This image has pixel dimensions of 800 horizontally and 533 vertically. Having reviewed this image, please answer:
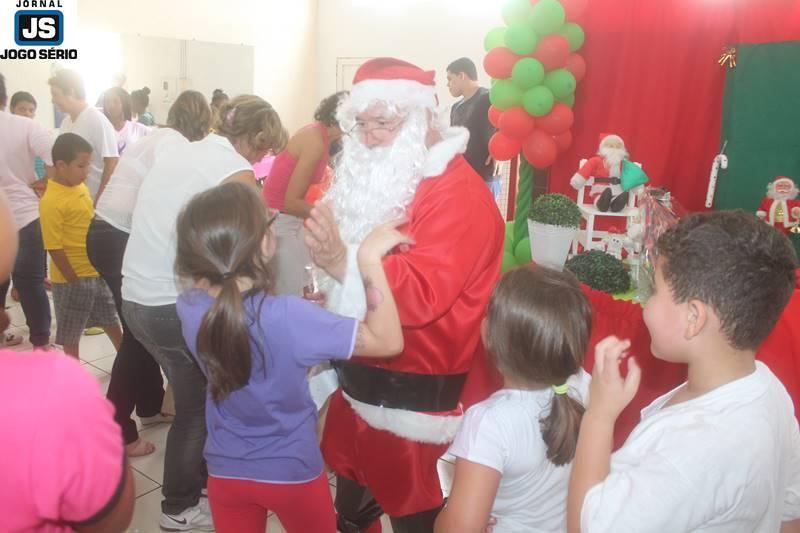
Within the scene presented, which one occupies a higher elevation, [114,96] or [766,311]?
[114,96]

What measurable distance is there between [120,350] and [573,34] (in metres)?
3.33

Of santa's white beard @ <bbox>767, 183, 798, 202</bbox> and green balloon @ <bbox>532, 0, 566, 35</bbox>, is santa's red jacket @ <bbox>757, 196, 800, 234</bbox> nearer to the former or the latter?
santa's white beard @ <bbox>767, 183, 798, 202</bbox>

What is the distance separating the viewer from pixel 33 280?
3828 millimetres

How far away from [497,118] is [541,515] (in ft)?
11.4

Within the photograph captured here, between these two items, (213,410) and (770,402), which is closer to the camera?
(770,402)

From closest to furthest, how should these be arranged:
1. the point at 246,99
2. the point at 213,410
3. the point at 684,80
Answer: the point at 213,410 → the point at 246,99 → the point at 684,80

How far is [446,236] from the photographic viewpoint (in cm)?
175

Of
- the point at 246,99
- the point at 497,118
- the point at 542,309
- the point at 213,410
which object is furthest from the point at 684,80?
the point at 213,410

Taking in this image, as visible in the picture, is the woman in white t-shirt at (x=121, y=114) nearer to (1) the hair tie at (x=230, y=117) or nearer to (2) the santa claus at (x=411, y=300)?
(1) the hair tie at (x=230, y=117)

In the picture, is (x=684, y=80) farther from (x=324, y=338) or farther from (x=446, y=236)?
(x=324, y=338)

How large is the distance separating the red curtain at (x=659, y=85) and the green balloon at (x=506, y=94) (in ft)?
1.83

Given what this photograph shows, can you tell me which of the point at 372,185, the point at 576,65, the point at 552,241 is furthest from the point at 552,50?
the point at 372,185

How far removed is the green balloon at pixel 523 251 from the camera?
13.1ft

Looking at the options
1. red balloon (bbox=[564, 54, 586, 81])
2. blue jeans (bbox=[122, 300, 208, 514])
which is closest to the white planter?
red balloon (bbox=[564, 54, 586, 81])
